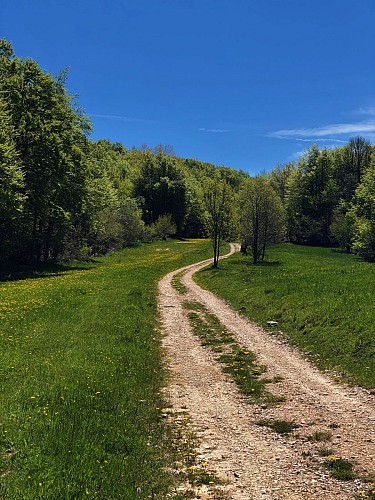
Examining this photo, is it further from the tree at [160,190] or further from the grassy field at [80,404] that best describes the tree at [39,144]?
the tree at [160,190]

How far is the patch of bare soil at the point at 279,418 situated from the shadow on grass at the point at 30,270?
29061mm

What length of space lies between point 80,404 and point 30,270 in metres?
37.7

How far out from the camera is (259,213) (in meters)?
53.1

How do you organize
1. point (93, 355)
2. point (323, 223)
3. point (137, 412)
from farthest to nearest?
point (323, 223), point (93, 355), point (137, 412)

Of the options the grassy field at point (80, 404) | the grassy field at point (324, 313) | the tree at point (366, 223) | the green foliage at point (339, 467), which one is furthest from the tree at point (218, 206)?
the green foliage at point (339, 467)

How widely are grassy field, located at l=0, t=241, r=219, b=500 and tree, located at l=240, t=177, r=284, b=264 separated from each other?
33592 millimetres

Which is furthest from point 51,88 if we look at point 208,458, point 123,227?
point 208,458

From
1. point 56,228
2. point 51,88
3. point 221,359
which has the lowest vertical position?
point 221,359

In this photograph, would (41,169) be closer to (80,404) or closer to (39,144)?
(39,144)

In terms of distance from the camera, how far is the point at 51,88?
161 ft

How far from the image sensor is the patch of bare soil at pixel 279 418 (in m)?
6.94

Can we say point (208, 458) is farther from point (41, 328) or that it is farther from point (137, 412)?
point (41, 328)

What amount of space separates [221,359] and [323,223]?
287 ft

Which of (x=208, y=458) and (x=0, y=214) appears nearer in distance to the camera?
(x=208, y=458)
